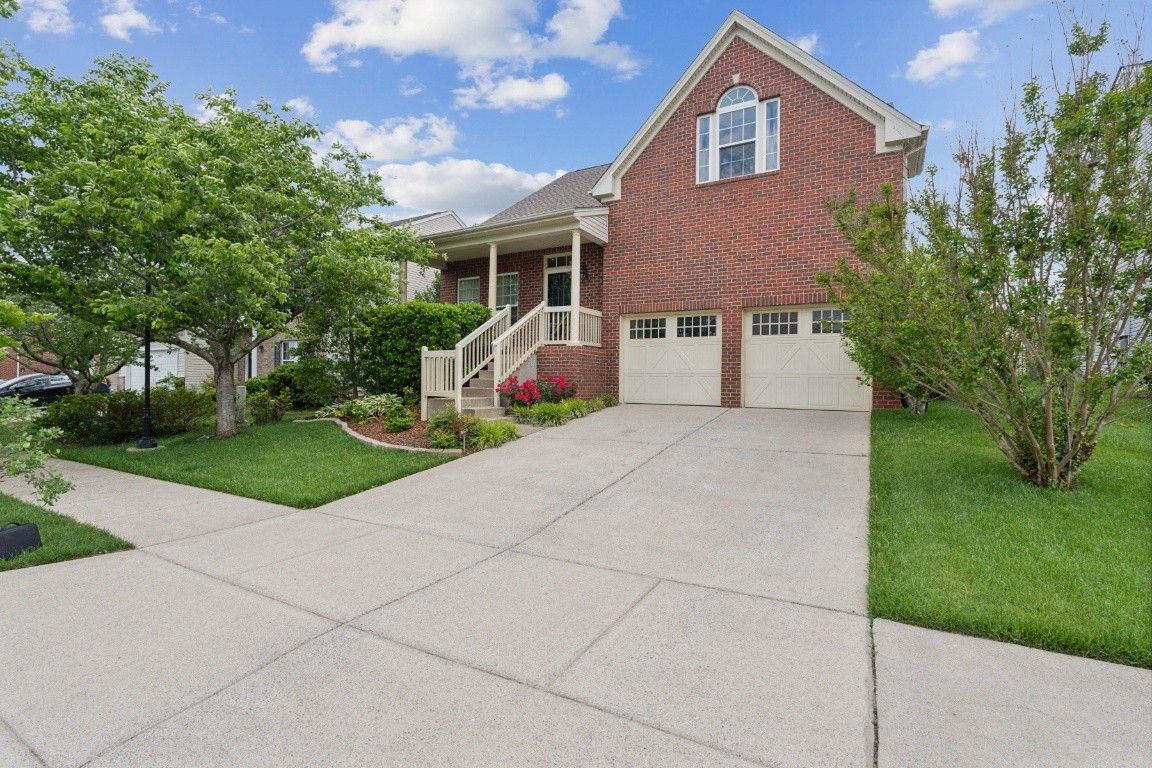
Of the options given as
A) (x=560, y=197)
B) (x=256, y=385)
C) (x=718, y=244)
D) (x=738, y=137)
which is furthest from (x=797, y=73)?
(x=256, y=385)

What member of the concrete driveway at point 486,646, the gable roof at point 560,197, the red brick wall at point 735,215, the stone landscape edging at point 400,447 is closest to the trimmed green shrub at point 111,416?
the stone landscape edging at point 400,447

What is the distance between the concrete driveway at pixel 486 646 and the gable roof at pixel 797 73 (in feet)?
26.1

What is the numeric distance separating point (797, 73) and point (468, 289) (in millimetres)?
9101

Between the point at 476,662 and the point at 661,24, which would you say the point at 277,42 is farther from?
the point at 476,662

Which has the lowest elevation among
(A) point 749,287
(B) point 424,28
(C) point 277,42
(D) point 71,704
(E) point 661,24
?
(D) point 71,704

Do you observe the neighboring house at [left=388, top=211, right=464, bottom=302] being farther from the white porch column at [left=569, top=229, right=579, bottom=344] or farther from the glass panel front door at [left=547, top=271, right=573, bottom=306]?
the white porch column at [left=569, top=229, right=579, bottom=344]

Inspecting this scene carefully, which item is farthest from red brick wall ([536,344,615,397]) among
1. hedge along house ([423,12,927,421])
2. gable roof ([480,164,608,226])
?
gable roof ([480,164,608,226])

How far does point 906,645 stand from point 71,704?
12.7 feet

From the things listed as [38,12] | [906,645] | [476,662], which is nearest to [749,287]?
[906,645]

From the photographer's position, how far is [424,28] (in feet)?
34.1

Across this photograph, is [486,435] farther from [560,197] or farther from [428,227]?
[428,227]

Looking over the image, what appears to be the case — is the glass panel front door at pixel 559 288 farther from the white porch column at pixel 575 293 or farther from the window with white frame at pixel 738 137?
the window with white frame at pixel 738 137

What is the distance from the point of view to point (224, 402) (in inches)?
407

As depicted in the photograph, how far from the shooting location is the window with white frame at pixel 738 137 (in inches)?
445
